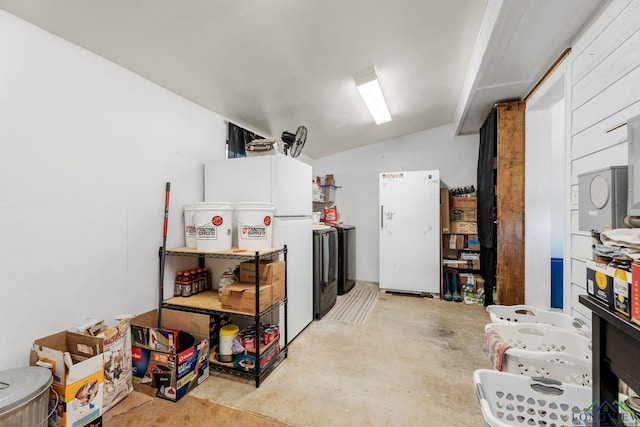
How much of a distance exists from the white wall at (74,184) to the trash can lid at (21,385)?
22 cm

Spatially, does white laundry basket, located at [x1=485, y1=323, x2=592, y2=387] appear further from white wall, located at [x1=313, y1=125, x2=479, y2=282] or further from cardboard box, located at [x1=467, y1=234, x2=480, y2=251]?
white wall, located at [x1=313, y1=125, x2=479, y2=282]

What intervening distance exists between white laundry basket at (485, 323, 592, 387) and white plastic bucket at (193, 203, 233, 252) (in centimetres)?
190

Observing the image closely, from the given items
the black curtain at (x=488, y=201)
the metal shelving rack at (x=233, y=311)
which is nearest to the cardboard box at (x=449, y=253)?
the black curtain at (x=488, y=201)

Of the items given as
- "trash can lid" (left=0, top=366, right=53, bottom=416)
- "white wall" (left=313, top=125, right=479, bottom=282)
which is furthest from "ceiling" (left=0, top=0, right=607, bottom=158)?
"trash can lid" (left=0, top=366, right=53, bottom=416)

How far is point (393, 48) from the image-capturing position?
2.18 meters

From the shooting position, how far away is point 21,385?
1229 millimetres

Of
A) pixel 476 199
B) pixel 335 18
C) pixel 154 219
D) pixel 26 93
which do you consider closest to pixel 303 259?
pixel 154 219

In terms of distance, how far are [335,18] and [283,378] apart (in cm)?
255

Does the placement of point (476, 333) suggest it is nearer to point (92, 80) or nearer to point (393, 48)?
point (393, 48)

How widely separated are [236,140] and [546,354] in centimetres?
304

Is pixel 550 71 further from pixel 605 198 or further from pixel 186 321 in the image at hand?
pixel 186 321

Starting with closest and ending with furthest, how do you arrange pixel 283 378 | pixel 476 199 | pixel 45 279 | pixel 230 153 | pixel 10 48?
pixel 10 48 < pixel 45 279 < pixel 283 378 < pixel 230 153 < pixel 476 199

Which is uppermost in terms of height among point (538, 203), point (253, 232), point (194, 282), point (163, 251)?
point (538, 203)

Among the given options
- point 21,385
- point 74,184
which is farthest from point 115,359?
point 74,184
